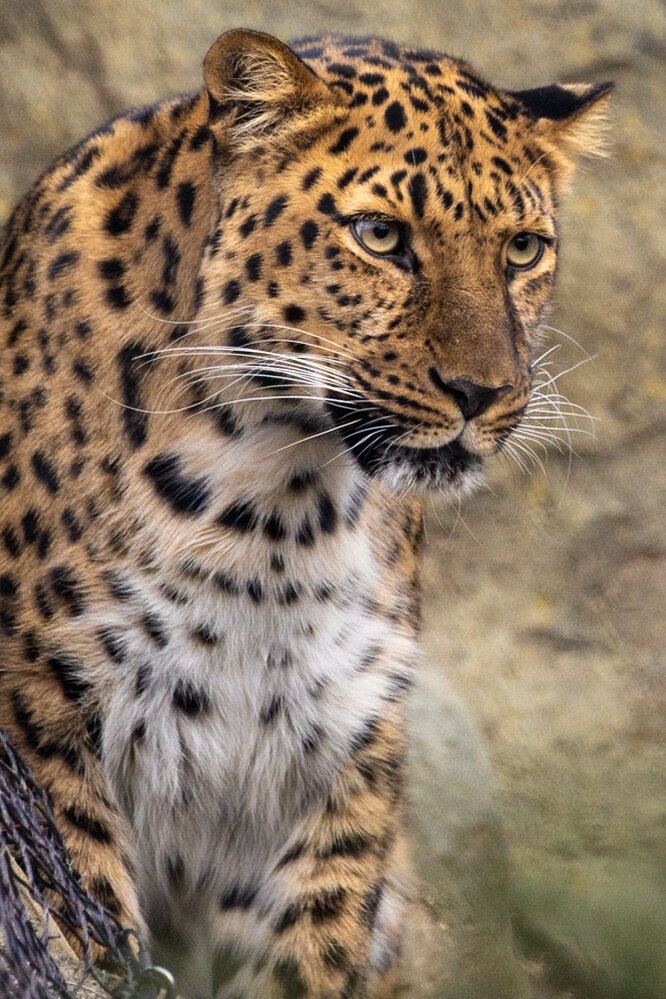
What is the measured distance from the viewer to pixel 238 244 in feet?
12.5

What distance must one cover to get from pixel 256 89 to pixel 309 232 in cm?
37

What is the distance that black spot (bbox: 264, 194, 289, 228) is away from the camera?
3.77 meters

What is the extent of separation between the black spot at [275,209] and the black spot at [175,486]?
2.18 ft

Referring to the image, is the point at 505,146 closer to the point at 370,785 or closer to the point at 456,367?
the point at 456,367

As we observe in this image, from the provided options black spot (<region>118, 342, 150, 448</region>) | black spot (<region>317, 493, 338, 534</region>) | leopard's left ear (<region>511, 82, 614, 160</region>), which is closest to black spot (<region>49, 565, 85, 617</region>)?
black spot (<region>118, 342, 150, 448</region>)

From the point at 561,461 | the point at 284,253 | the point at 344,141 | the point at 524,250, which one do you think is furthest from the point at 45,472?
the point at 561,461

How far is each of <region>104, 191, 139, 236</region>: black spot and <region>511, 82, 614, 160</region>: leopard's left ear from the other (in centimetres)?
106

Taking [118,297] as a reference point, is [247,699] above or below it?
below

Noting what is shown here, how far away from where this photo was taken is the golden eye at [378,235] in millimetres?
3707

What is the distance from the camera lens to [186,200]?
3.99 m

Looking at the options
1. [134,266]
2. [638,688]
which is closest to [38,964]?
[134,266]

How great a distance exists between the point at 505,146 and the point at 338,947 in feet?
7.08

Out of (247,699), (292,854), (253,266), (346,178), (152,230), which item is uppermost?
(346,178)

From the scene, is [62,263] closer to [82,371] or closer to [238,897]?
[82,371]
